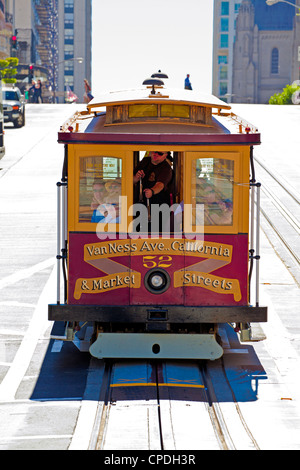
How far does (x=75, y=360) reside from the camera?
1100 cm

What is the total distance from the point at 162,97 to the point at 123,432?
14.3ft

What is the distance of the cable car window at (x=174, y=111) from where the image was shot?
10.6 meters

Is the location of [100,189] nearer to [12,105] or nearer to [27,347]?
[27,347]

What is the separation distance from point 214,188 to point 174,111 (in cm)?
121

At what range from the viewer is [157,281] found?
33.4ft

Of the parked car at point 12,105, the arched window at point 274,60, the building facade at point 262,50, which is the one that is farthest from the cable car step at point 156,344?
the arched window at point 274,60

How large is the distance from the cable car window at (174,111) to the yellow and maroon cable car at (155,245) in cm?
35

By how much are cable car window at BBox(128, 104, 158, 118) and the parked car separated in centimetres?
3163

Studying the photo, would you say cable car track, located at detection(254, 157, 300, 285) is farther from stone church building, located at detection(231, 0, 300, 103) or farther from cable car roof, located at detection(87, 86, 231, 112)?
stone church building, located at detection(231, 0, 300, 103)

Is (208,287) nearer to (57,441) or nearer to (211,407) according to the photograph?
(211,407)

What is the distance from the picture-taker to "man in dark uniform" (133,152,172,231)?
10.8 metres

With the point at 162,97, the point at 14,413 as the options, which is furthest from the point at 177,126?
the point at 14,413

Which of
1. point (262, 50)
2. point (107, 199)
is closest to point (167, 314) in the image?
point (107, 199)

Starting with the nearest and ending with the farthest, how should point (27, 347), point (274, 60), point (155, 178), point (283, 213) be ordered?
point (155, 178) < point (27, 347) < point (283, 213) < point (274, 60)
